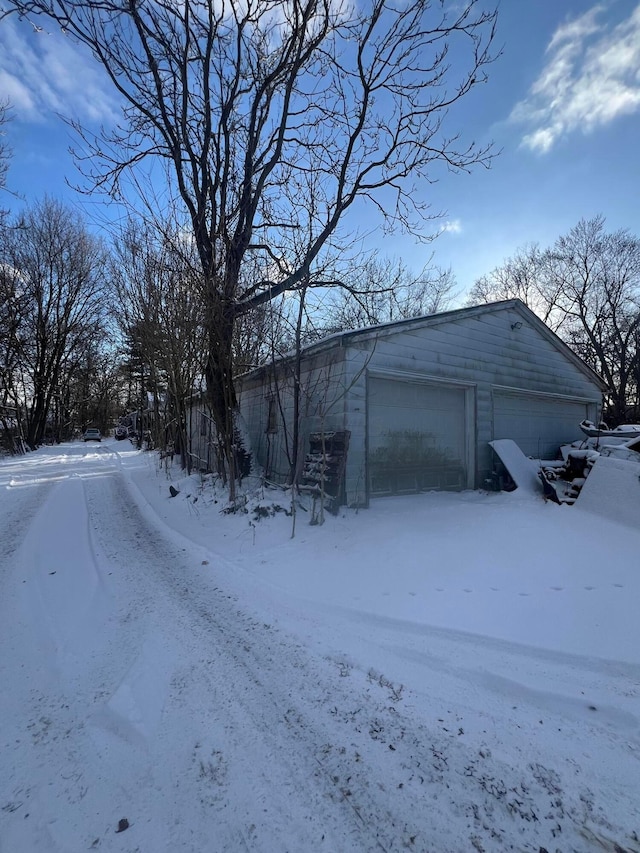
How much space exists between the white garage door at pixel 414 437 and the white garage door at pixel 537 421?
1257 millimetres

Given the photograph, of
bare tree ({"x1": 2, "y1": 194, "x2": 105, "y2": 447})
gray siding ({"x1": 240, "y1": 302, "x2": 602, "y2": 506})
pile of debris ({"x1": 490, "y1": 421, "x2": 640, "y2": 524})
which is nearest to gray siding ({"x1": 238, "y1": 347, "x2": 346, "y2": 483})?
gray siding ({"x1": 240, "y1": 302, "x2": 602, "y2": 506})

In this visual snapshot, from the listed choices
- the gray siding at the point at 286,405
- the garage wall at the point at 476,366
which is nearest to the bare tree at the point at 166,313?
the gray siding at the point at 286,405

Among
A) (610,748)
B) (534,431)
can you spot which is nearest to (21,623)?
(610,748)

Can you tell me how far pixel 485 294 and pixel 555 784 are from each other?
3113 cm

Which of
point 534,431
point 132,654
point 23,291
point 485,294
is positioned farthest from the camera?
point 485,294

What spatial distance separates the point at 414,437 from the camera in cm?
786

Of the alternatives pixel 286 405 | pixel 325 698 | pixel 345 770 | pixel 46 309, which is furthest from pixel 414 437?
pixel 46 309

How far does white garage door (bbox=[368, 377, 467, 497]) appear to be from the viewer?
24.2 feet

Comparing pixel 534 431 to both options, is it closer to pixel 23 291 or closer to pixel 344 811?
pixel 344 811

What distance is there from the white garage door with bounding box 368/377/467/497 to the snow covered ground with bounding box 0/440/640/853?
8.52ft

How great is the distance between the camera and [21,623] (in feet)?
10.8

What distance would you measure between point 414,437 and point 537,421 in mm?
4352

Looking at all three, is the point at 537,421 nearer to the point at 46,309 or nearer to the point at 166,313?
the point at 166,313

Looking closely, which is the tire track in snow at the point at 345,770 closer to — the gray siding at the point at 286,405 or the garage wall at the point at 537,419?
the gray siding at the point at 286,405
